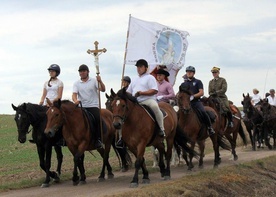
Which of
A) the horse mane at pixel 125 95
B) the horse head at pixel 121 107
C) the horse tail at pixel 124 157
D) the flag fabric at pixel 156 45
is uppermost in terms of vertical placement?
the flag fabric at pixel 156 45

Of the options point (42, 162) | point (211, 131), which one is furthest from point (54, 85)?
point (211, 131)

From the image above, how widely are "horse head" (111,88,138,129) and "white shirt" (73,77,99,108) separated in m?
1.56

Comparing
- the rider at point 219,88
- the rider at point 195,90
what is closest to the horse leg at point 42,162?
the rider at point 195,90

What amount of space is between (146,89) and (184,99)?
8.53 ft

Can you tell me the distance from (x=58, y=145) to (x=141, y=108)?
2.59m

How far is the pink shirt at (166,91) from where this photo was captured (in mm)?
16219

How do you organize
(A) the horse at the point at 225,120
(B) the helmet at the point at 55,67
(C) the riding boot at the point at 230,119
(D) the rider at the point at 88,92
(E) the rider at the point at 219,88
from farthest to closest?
(C) the riding boot at the point at 230,119
(E) the rider at the point at 219,88
(A) the horse at the point at 225,120
(B) the helmet at the point at 55,67
(D) the rider at the point at 88,92

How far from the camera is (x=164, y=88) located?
53.7 ft

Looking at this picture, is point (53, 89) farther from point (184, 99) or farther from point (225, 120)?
point (225, 120)

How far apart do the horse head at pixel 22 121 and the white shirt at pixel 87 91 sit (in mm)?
1345

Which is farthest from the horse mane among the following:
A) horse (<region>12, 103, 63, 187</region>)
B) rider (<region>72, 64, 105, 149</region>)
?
horse (<region>12, 103, 63, 187</region>)

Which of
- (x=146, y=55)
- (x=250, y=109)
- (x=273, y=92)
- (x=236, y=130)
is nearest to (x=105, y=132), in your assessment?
(x=146, y=55)

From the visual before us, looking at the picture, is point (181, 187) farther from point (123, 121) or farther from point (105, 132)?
point (105, 132)

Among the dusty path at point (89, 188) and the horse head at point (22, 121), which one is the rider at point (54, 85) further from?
the dusty path at point (89, 188)
